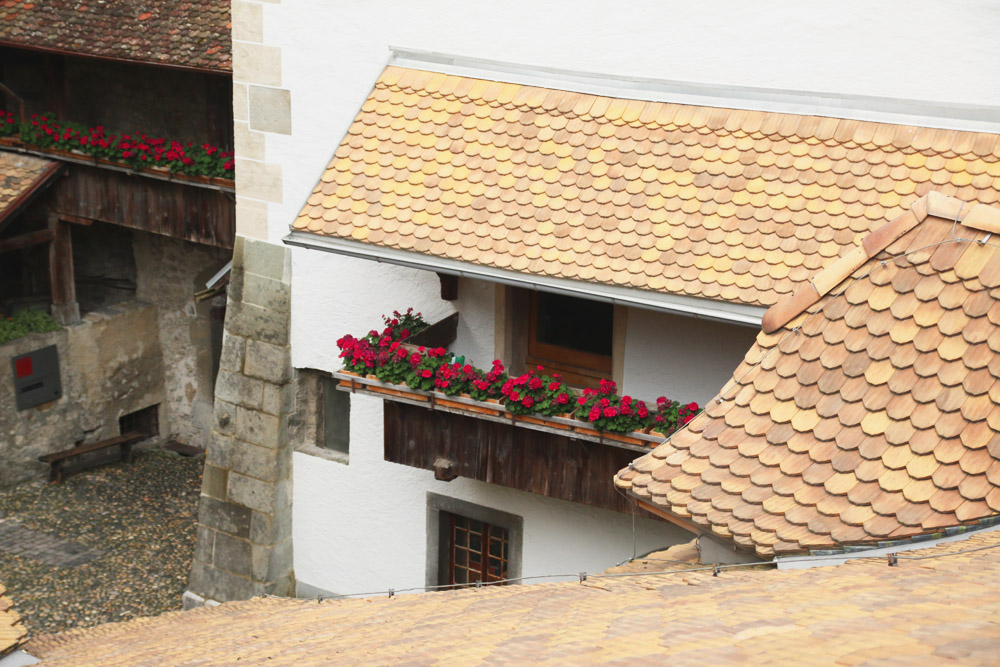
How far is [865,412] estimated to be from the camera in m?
5.91

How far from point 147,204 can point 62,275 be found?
2.01m

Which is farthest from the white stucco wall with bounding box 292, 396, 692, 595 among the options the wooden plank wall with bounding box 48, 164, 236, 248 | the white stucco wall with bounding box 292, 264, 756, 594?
the wooden plank wall with bounding box 48, 164, 236, 248

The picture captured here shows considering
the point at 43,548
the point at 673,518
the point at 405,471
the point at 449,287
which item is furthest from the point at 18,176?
the point at 673,518

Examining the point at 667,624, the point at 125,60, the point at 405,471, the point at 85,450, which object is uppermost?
the point at 125,60

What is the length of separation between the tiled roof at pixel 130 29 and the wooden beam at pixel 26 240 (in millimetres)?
2395

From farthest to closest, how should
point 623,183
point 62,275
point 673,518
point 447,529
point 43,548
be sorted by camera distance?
point 62,275
point 43,548
point 447,529
point 623,183
point 673,518

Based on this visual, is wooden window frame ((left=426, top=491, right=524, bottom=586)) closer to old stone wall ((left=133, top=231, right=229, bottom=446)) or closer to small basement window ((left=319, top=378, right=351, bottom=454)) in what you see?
small basement window ((left=319, top=378, right=351, bottom=454))

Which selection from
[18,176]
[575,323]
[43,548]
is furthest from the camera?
[18,176]

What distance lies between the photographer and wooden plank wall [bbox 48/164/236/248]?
14.1 meters

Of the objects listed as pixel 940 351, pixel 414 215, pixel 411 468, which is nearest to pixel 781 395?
pixel 940 351

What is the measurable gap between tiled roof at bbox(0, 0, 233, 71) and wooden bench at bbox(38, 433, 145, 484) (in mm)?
4870

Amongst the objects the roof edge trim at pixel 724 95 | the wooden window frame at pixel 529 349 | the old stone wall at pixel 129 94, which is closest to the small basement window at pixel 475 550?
the wooden window frame at pixel 529 349

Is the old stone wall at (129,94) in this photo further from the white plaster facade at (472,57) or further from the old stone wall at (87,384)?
the white plaster facade at (472,57)

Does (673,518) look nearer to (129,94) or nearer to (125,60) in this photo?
(125,60)
